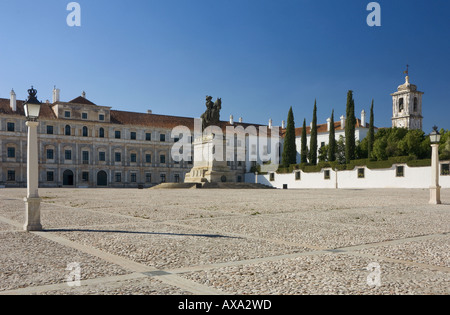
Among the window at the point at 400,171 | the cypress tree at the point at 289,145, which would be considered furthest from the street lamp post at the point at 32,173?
the cypress tree at the point at 289,145

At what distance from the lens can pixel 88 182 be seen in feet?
Result: 180

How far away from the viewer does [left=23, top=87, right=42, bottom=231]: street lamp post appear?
299 inches

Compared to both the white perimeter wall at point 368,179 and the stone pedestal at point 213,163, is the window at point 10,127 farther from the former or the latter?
the white perimeter wall at point 368,179

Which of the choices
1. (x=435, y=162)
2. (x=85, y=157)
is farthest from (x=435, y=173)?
(x=85, y=157)

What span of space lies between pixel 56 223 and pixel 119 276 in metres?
5.23

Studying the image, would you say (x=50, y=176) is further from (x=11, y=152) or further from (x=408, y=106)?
(x=408, y=106)

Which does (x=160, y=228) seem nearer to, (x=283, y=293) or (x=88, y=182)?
(x=283, y=293)

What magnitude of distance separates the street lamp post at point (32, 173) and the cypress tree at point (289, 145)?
44.2m

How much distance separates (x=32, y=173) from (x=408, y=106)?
6742 centimetres

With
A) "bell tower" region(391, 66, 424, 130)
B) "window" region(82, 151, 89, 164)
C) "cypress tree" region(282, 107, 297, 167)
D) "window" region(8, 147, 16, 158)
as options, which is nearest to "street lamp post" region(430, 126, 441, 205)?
"cypress tree" region(282, 107, 297, 167)

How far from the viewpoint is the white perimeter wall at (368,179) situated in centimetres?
3609

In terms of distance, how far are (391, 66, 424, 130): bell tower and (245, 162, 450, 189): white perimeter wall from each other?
27.2 meters

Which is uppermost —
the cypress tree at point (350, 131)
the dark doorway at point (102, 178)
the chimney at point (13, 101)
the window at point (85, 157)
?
the chimney at point (13, 101)
